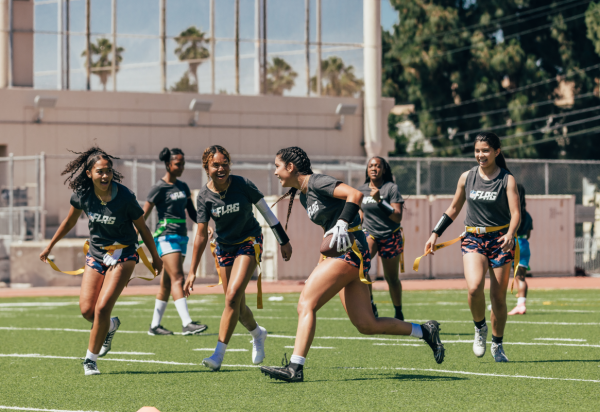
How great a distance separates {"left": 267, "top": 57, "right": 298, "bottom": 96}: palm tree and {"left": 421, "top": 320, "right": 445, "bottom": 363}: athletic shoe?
23.6 m

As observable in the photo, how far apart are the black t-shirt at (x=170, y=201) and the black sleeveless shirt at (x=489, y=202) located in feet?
13.8

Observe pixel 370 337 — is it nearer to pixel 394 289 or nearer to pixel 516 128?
pixel 394 289

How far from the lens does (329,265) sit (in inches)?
296

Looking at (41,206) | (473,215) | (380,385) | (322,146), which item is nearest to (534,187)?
(322,146)

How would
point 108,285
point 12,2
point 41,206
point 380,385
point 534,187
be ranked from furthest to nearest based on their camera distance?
point 12,2, point 534,187, point 41,206, point 108,285, point 380,385

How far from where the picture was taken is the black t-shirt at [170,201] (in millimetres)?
11758

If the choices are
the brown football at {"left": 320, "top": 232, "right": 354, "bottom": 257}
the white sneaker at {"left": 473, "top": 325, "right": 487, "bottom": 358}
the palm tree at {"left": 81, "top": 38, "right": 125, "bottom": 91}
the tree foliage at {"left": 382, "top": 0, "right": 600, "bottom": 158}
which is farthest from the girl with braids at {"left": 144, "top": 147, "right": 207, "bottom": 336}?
the tree foliage at {"left": 382, "top": 0, "right": 600, "bottom": 158}

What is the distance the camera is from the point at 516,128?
39156 millimetres

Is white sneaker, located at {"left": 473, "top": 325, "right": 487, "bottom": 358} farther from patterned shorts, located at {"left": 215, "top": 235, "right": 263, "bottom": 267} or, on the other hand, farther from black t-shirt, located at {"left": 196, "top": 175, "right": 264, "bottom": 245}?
black t-shirt, located at {"left": 196, "top": 175, "right": 264, "bottom": 245}

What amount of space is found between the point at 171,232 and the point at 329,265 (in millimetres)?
4613

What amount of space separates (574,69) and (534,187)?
50.3ft

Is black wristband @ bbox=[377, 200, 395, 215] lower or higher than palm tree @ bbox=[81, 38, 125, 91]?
lower

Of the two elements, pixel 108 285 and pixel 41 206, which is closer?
pixel 108 285

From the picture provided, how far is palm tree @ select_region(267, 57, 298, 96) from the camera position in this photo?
31.2m
